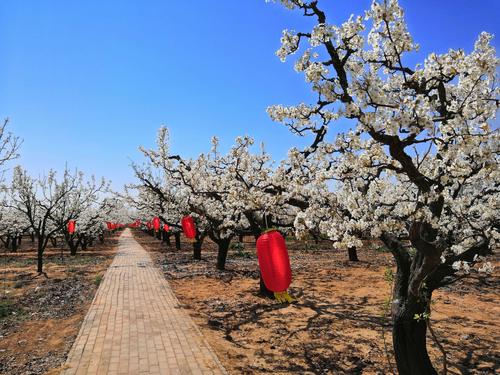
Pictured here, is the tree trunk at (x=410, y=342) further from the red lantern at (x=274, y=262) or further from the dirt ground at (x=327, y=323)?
the red lantern at (x=274, y=262)

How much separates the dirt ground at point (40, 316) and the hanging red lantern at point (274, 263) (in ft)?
→ 15.1

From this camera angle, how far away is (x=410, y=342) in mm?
6422

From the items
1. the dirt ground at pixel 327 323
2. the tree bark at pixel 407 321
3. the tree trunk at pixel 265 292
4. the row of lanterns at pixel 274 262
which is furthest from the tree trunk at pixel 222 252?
the tree bark at pixel 407 321

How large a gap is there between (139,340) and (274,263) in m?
4.12

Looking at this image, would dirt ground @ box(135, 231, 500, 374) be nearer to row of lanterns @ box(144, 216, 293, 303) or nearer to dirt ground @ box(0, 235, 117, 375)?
row of lanterns @ box(144, 216, 293, 303)

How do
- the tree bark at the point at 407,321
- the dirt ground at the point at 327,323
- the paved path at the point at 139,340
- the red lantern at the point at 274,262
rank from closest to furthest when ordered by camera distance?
the tree bark at the point at 407,321 < the red lantern at the point at 274,262 < the paved path at the point at 139,340 < the dirt ground at the point at 327,323

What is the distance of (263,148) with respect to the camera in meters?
17.1

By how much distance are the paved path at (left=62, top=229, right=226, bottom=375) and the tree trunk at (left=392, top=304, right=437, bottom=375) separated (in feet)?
11.0

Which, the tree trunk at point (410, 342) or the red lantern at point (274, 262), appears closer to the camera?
the tree trunk at point (410, 342)

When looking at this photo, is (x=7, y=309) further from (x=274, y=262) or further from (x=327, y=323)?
(x=327, y=323)

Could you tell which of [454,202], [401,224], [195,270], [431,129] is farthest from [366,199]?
[195,270]

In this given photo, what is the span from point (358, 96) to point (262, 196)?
5.62 m

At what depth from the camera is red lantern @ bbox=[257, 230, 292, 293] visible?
276 inches

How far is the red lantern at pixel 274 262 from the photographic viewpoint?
276 inches
